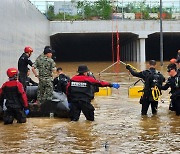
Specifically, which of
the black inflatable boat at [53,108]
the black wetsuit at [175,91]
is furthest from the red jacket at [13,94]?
the black wetsuit at [175,91]

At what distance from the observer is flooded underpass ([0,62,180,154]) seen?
7633 millimetres

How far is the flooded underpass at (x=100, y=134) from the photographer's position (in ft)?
25.0

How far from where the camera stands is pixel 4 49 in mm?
14281

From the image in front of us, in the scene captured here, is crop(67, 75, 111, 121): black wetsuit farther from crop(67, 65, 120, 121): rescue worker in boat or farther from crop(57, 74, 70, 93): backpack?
crop(57, 74, 70, 93): backpack

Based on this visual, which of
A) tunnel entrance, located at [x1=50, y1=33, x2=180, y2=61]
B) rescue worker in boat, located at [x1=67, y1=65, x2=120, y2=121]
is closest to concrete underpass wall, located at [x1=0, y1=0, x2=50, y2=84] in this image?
rescue worker in boat, located at [x1=67, y1=65, x2=120, y2=121]

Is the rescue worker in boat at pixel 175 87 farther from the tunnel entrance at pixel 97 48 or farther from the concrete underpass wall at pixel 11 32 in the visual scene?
the tunnel entrance at pixel 97 48

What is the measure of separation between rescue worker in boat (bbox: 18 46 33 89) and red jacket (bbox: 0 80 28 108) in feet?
6.00

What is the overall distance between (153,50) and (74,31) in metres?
14.7

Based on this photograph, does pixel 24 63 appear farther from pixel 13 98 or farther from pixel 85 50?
pixel 85 50

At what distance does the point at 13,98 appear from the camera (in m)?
10.2

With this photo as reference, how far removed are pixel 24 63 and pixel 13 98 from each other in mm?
2082

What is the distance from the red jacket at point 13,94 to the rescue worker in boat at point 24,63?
6.00 feet

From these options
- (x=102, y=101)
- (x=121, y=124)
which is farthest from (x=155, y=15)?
(x=121, y=124)

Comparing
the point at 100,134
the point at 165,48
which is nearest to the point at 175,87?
the point at 100,134
